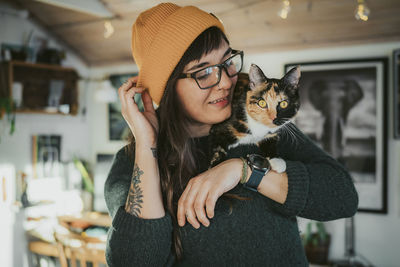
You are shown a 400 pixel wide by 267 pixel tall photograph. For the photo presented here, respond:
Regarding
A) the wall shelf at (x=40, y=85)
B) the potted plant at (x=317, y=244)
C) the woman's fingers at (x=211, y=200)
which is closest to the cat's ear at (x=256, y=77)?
the woman's fingers at (x=211, y=200)

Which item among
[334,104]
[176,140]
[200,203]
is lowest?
[200,203]

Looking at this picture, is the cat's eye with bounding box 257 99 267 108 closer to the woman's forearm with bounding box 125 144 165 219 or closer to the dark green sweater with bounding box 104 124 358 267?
the dark green sweater with bounding box 104 124 358 267

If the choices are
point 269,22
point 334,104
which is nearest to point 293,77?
point 269,22

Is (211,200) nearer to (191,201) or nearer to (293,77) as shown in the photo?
(191,201)

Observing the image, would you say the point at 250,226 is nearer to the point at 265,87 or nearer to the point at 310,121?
the point at 265,87

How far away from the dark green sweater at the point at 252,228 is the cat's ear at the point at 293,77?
0.18 m

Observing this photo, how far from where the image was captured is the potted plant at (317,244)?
7.36 feet

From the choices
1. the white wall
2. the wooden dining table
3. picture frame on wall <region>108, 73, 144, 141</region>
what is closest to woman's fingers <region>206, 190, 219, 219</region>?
the wooden dining table

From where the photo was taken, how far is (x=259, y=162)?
0.66 meters

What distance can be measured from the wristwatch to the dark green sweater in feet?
0.19

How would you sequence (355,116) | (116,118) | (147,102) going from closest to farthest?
(147,102), (355,116), (116,118)

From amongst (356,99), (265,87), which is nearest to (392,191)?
(356,99)

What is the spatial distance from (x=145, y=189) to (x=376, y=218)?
84.8 inches

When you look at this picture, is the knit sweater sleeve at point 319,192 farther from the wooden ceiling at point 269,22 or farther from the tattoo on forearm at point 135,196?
the wooden ceiling at point 269,22
